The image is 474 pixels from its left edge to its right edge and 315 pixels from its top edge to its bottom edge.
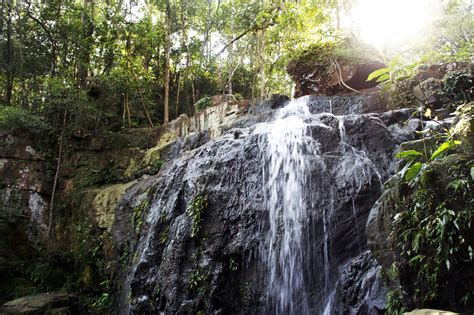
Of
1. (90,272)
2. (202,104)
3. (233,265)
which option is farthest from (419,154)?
(202,104)

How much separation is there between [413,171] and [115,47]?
38.7 feet

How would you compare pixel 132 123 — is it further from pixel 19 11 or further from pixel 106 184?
pixel 19 11

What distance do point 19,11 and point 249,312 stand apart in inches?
480

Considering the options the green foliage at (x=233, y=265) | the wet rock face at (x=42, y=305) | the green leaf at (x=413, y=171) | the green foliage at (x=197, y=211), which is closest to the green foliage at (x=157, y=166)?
the wet rock face at (x=42, y=305)

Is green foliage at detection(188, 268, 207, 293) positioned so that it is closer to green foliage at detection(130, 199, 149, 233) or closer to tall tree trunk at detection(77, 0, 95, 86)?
green foliage at detection(130, 199, 149, 233)

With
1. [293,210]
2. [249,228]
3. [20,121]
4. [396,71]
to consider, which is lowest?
[249,228]

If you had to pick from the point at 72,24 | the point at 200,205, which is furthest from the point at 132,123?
the point at 200,205

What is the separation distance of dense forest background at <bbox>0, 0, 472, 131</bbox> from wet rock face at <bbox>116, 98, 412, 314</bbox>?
569 cm

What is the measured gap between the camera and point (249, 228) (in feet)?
19.8

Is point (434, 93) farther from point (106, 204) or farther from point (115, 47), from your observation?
point (115, 47)

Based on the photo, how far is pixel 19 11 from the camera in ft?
39.2

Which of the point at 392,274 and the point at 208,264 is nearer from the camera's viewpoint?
the point at 392,274

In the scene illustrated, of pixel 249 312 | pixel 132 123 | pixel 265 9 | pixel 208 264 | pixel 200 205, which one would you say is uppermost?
pixel 265 9

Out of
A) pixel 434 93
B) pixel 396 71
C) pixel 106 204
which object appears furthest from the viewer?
pixel 106 204
